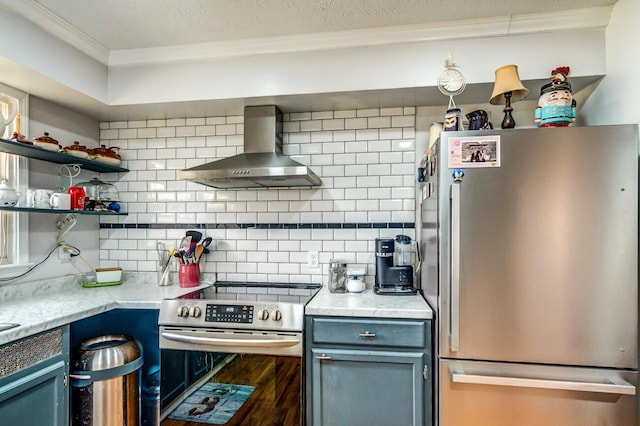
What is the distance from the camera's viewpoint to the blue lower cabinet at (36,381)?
138 cm

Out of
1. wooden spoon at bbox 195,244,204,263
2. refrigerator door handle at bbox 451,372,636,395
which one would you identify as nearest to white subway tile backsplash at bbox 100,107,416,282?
wooden spoon at bbox 195,244,204,263

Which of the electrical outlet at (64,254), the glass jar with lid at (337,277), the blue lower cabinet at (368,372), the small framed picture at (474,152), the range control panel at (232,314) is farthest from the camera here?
the electrical outlet at (64,254)

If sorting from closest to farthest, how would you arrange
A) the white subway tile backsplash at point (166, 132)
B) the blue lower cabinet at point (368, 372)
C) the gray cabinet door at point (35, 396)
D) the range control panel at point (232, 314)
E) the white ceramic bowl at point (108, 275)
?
the gray cabinet door at point (35, 396) → the blue lower cabinet at point (368, 372) → the range control panel at point (232, 314) → the white ceramic bowl at point (108, 275) → the white subway tile backsplash at point (166, 132)

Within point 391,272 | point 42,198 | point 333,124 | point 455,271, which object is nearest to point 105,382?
point 42,198

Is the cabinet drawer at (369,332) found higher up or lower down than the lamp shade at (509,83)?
lower down

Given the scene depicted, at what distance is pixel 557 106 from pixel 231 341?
6.19ft

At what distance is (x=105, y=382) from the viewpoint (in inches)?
69.9

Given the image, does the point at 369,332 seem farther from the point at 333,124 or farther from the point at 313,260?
the point at 333,124

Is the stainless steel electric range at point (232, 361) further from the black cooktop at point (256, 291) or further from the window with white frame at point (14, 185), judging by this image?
the window with white frame at point (14, 185)

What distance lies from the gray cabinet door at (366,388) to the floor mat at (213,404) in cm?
36

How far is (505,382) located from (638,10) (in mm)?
1716

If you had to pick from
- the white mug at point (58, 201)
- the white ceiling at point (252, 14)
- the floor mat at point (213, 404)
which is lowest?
the floor mat at point (213, 404)

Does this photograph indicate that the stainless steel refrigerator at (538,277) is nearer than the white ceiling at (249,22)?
Yes

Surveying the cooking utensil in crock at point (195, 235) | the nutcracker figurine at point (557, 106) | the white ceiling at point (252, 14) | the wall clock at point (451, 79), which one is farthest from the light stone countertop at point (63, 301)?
the nutcracker figurine at point (557, 106)
